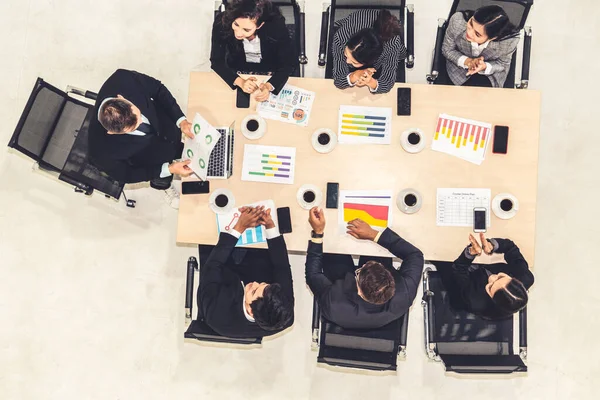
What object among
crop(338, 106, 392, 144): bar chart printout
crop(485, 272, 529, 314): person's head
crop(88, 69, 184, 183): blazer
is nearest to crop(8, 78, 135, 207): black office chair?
crop(88, 69, 184, 183): blazer

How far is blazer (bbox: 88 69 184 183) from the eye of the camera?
273 centimetres

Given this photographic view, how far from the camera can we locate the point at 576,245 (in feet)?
11.7

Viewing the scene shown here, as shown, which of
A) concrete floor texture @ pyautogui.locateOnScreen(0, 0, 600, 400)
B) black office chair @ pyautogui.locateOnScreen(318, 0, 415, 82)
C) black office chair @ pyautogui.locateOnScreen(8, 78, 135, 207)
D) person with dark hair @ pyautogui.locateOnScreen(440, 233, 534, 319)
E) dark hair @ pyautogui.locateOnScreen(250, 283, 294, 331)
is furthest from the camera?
concrete floor texture @ pyautogui.locateOnScreen(0, 0, 600, 400)

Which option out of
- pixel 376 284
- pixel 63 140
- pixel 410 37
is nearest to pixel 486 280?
pixel 376 284

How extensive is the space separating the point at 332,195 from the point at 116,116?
1.22m

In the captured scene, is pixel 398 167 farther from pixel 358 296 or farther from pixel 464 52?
pixel 464 52

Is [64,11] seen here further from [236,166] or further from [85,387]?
[85,387]

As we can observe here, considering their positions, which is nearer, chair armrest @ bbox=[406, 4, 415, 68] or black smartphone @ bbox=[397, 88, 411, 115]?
black smartphone @ bbox=[397, 88, 411, 115]

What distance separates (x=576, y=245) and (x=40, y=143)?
11.9 feet

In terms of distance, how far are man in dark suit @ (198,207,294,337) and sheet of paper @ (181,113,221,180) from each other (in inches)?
13.0

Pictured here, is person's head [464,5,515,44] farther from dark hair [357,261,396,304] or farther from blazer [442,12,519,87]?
dark hair [357,261,396,304]

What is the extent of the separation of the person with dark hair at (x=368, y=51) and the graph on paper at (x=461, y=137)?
386mm

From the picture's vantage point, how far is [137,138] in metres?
2.79

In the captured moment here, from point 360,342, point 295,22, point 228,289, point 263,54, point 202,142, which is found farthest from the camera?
point 295,22
